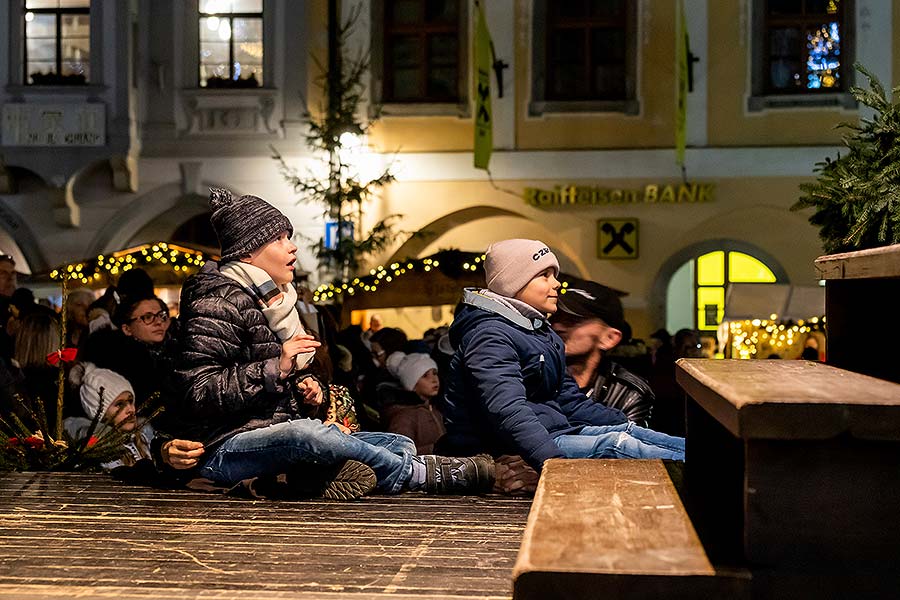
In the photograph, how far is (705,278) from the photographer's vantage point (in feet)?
64.4

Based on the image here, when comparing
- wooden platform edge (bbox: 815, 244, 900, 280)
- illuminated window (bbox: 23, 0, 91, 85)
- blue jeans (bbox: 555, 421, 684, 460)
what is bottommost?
blue jeans (bbox: 555, 421, 684, 460)

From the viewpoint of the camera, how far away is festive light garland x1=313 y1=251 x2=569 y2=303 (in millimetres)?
13953

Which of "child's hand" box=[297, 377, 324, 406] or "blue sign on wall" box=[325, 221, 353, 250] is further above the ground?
"blue sign on wall" box=[325, 221, 353, 250]

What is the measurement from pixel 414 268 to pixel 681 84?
5.33 meters

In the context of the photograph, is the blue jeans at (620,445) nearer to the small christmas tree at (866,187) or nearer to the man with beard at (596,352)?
the man with beard at (596,352)

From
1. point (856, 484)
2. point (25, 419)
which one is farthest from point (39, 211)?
point (856, 484)

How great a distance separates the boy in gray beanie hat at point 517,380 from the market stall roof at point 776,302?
733 centimetres

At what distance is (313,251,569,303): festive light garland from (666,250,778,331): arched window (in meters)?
5.94

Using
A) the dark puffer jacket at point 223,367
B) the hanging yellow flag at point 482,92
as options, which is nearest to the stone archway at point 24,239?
the hanging yellow flag at point 482,92

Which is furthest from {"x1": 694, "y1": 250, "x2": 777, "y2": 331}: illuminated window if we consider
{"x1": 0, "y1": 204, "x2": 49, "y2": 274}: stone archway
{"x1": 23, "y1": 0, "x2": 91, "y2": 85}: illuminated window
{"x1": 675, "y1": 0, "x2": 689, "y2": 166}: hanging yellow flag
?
{"x1": 0, "y1": 204, "x2": 49, "y2": 274}: stone archway

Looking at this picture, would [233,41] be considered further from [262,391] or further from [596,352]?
[262,391]

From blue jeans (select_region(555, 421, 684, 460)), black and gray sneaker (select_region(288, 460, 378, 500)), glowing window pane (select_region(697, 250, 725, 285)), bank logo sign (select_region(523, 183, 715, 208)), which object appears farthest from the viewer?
glowing window pane (select_region(697, 250, 725, 285))

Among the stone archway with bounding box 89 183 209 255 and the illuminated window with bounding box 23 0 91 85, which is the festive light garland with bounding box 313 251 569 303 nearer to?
the stone archway with bounding box 89 183 209 255

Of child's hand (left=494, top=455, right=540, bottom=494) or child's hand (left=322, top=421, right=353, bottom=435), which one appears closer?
child's hand (left=494, top=455, right=540, bottom=494)
